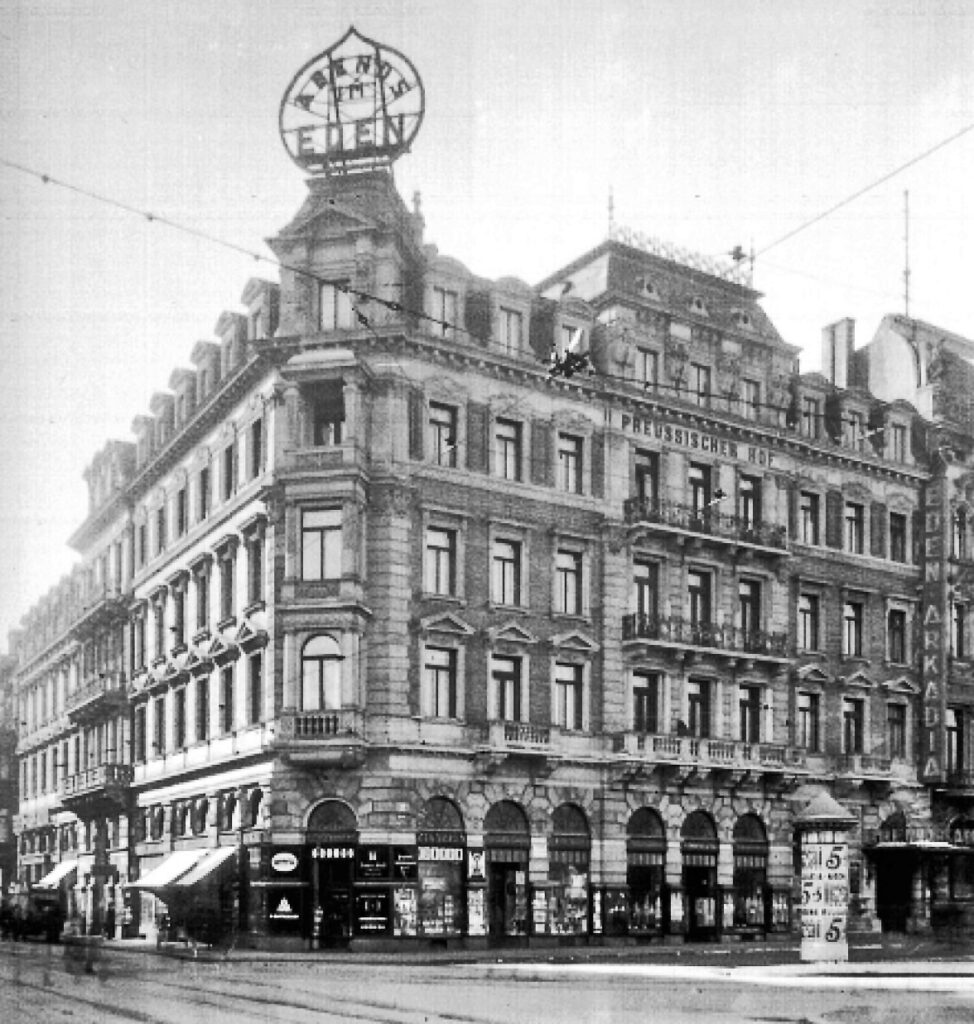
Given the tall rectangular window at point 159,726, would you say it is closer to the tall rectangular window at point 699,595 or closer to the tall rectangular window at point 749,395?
the tall rectangular window at point 699,595

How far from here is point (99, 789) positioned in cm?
5453

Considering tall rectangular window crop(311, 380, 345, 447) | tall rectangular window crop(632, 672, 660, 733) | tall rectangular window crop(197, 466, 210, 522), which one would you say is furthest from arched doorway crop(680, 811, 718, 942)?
tall rectangular window crop(197, 466, 210, 522)

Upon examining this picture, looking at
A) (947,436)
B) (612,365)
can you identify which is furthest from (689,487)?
(947,436)

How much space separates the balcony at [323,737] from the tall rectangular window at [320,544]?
354 cm

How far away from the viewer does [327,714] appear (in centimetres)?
3991

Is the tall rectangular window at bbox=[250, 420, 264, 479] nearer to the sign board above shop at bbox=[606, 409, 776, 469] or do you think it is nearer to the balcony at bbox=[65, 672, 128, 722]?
the sign board above shop at bbox=[606, 409, 776, 469]

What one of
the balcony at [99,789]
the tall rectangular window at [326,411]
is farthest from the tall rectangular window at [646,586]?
the balcony at [99,789]

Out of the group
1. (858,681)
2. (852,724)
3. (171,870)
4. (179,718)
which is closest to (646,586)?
(858,681)

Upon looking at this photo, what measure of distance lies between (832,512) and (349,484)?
17.8 meters

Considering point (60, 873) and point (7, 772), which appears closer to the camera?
point (60, 873)

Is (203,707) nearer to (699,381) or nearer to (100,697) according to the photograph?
(100,697)

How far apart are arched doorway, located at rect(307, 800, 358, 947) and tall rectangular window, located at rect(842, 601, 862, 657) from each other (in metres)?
18.4

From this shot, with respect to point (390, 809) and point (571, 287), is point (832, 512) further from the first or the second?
point (390, 809)

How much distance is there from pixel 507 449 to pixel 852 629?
47.3 ft
